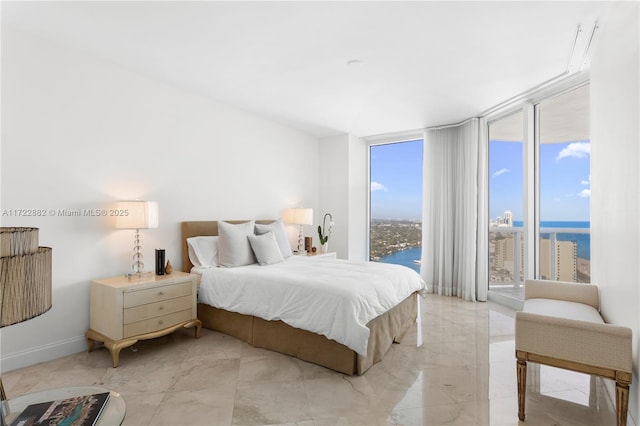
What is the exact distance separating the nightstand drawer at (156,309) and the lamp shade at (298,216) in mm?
2142

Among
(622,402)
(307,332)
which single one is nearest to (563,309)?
(622,402)

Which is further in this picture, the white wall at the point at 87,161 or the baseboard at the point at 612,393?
the white wall at the point at 87,161

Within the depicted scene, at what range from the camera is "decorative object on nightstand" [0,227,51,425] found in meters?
0.87

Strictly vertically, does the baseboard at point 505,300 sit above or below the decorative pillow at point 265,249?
below

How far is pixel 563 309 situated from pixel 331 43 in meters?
2.75

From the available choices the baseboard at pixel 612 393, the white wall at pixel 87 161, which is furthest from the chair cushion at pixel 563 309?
the white wall at pixel 87 161

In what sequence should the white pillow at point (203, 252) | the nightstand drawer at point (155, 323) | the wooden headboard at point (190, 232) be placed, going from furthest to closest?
1. the wooden headboard at point (190, 232)
2. the white pillow at point (203, 252)
3. the nightstand drawer at point (155, 323)

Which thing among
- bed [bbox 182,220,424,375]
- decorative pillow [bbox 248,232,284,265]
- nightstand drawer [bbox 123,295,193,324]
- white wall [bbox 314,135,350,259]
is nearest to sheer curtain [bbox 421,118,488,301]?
white wall [bbox 314,135,350,259]

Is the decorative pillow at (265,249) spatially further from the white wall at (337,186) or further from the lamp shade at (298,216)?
the white wall at (337,186)

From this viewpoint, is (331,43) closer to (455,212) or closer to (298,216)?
(298,216)

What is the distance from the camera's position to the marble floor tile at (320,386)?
1971 mm

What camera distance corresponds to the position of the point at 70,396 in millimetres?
1239

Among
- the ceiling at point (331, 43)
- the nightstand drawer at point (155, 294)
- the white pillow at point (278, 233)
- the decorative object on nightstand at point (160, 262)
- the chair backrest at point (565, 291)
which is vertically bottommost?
the nightstand drawer at point (155, 294)

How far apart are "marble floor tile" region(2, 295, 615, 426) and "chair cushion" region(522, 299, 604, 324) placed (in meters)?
0.53
